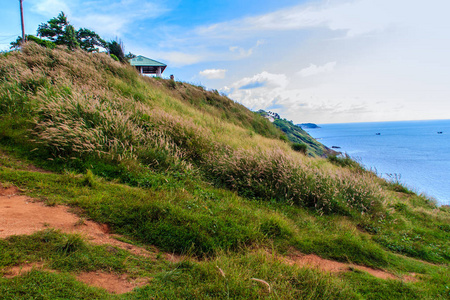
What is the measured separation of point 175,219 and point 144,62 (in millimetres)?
44321

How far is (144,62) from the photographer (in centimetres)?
4172

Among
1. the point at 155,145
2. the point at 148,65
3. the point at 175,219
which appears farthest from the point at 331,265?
the point at 148,65

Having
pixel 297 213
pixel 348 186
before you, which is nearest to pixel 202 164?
pixel 297 213

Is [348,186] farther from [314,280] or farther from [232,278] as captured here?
[232,278]

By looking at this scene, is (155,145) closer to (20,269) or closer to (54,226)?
(54,226)

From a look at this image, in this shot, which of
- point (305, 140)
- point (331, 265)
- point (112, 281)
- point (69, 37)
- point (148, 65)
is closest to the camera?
point (112, 281)

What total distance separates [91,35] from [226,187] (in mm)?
49922

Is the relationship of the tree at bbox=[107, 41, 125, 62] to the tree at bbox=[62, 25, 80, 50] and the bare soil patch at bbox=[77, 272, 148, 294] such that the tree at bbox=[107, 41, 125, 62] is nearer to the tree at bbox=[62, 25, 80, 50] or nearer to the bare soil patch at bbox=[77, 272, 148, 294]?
the tree at bbox=[62, 25, 80, 50]

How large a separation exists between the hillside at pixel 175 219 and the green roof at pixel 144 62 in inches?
1340

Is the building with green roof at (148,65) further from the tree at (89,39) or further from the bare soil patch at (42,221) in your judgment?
the bare soil patch at (42,221)

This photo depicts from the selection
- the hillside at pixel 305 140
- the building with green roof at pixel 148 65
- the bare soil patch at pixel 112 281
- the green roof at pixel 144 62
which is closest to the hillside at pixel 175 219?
the bare soil patch at pixel 112 281

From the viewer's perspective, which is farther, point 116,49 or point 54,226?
point 116,49

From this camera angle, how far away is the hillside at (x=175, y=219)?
2.35 metres

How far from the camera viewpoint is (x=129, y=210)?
12.1ft
